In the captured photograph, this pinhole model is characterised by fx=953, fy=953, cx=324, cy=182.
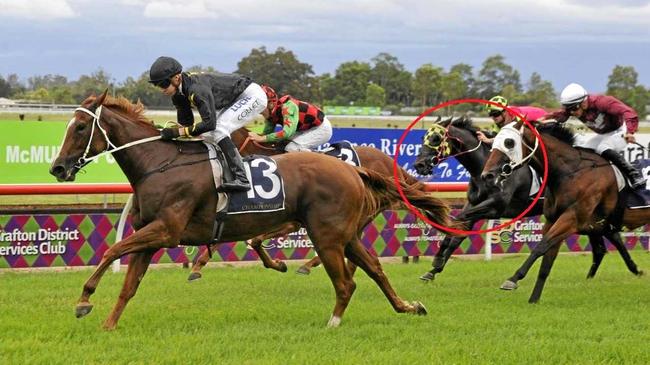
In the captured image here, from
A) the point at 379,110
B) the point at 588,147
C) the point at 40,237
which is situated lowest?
the point at 379,110

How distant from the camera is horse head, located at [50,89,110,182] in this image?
7059 mm

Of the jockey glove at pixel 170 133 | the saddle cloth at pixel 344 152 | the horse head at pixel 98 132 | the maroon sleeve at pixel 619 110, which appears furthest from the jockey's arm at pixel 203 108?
the maroon sleeve at pixel 619 110

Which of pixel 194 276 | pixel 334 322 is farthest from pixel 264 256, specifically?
pixel 334 322

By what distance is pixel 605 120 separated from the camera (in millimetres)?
9516

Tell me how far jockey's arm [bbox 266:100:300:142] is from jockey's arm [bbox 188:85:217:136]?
216 cm

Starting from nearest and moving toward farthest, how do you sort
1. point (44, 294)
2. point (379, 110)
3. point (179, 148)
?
point (179, 148) → point (44, 294) → point (379, 110)

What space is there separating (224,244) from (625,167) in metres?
4.96

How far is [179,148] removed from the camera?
746cm

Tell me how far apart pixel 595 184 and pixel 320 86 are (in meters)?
59.4

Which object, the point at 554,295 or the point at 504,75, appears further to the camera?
the point at 504,75

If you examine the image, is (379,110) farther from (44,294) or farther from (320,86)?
(44,294)

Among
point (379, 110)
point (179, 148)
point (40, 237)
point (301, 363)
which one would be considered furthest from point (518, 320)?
point (379, 110)

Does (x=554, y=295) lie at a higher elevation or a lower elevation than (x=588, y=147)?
lower

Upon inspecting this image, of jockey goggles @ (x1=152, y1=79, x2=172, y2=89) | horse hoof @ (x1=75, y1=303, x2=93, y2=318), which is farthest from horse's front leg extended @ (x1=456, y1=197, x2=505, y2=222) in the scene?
horse hoof @ (x1=75, y1=303, x2=93, y2=318)
